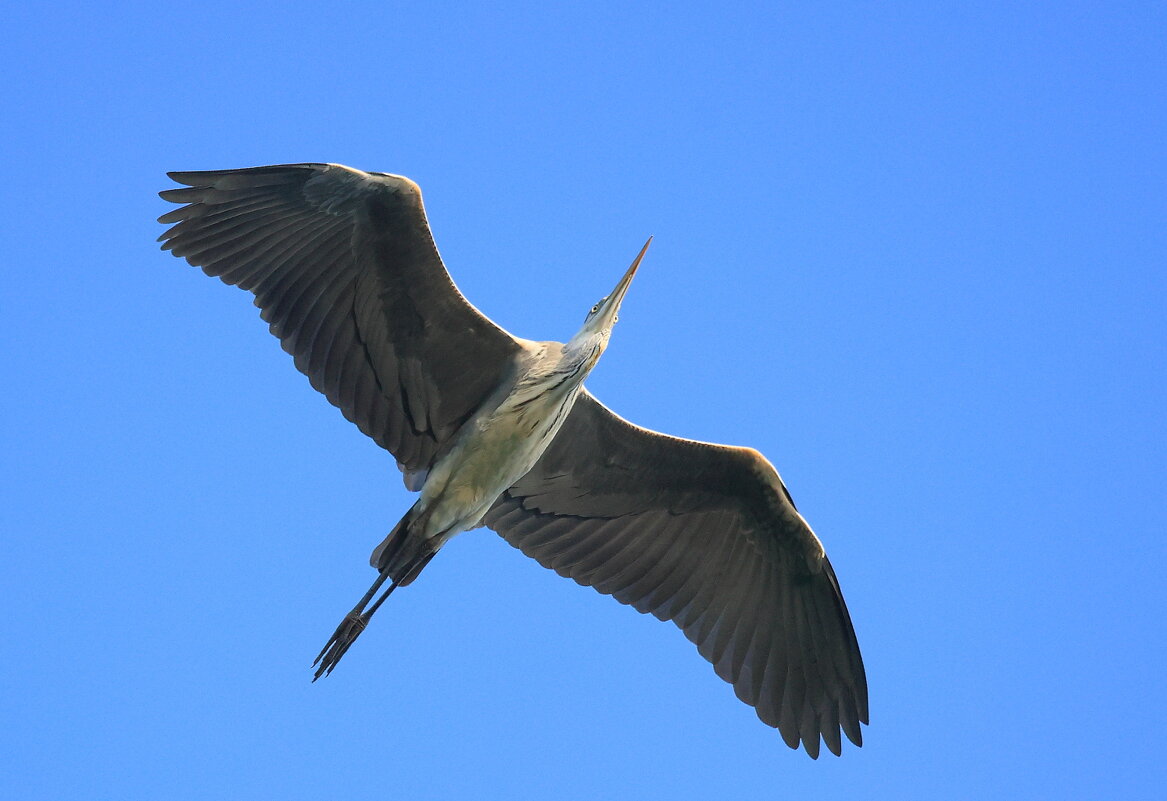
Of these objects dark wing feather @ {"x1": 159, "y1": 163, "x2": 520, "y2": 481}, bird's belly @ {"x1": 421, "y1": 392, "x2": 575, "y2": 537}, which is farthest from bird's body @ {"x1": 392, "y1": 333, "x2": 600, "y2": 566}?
dark wing feather @ {"x1": 159, "y1": 163, "x2": 520, "y2": 481}

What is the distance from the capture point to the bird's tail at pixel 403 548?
965 centimetres

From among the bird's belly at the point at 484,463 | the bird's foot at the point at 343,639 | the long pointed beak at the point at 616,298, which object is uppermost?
the long pointed beak at the point at 616,298

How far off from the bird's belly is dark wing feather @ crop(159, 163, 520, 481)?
0.33 m

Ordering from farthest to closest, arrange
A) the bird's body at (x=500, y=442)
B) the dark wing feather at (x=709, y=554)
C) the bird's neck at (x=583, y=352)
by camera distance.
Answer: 1. the dark wing feather at (x=709, y=554)
2. the bird's body at (x=500, y=442)
3. the bird's neck at (x=583, y=352)

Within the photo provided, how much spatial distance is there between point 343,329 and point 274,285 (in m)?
0.56

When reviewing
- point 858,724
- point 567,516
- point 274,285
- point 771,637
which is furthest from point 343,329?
point 858,724

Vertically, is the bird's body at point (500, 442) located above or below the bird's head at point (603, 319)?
below

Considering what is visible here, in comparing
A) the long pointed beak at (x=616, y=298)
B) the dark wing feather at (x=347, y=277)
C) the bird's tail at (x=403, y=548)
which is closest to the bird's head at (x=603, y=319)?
the long pointed beak at (x=616, y=298)

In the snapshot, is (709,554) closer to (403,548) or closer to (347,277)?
(403,548)

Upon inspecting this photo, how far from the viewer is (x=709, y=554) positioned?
34.7ft

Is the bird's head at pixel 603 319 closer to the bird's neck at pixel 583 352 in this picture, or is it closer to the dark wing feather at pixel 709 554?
the bird's neck at pixel 583 352

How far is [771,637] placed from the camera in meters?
10.5

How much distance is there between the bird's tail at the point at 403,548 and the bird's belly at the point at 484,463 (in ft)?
0.25

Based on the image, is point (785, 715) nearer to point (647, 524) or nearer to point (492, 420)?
point (647, 524)
